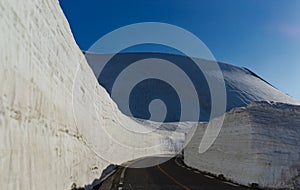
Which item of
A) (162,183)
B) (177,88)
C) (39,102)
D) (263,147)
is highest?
(39,102)

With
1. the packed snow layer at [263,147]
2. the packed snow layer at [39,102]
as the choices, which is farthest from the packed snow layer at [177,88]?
the packed snow layer at [39,102]

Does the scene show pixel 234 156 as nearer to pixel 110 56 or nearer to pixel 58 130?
pixel 58 130

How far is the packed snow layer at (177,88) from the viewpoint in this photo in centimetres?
9244

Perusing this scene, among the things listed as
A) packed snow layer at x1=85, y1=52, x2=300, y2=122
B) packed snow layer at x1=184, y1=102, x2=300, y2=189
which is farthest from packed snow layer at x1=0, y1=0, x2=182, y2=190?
packed snow layer at x1=85, y1=52, x2=300, y2=122

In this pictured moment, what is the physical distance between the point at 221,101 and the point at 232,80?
1873 cm

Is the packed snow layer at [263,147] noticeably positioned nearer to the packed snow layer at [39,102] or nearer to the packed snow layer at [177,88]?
the packed snow layer at [39,102]

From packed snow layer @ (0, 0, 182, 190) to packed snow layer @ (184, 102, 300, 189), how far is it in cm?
769

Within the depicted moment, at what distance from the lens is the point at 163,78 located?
116125mm

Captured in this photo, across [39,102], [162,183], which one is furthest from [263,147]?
[39,102]

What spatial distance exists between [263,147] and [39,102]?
38.3 feet

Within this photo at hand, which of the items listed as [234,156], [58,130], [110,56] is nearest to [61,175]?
[58,130]

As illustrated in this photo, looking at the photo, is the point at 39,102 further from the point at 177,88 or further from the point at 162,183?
the point at 177,88

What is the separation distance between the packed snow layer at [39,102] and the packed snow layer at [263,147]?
7.69 m

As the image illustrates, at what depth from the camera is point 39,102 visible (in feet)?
23.9
